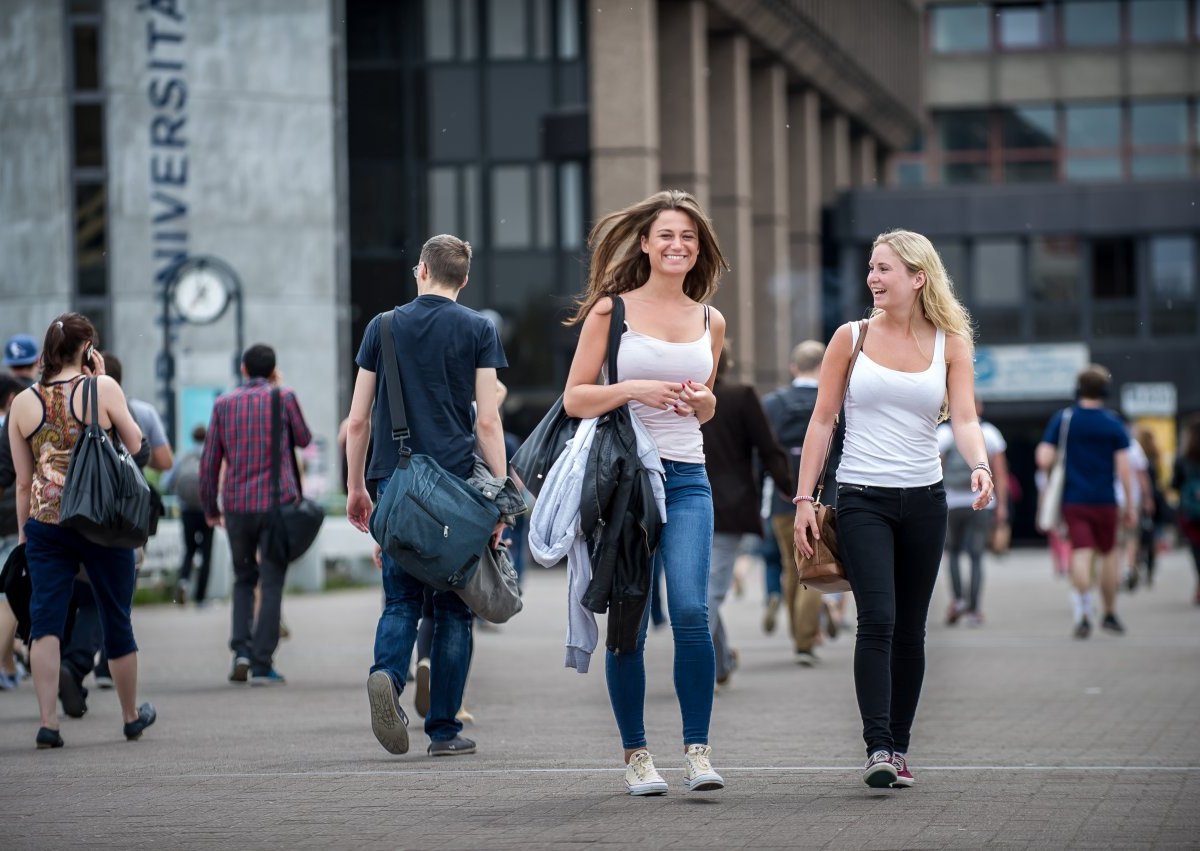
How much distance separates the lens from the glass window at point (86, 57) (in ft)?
115

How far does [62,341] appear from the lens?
9117 millimetres

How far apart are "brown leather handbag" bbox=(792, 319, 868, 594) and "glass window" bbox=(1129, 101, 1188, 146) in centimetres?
5109

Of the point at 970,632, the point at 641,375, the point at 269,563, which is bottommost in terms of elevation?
the point at 970,632

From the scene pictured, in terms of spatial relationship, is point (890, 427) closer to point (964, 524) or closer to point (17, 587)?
point (17, 587)

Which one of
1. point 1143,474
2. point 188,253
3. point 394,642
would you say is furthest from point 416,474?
point 188,253

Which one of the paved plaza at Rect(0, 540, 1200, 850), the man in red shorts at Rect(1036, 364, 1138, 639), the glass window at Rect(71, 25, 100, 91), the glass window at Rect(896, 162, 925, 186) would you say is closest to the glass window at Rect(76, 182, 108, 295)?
the glass window at Rect(71, 25, 100, 91)

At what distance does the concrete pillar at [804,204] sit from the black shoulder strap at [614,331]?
37.4m

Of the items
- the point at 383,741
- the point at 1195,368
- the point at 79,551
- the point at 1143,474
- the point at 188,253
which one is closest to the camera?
the point at 383,741

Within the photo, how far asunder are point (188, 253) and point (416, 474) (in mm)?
28119

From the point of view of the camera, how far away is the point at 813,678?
12.4 m

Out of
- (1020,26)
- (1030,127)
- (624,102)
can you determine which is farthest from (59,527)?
(1030,127)

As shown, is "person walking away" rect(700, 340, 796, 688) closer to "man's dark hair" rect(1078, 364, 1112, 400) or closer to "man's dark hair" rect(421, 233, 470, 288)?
"man's dark hair" rect(421, 233, 470, 288)

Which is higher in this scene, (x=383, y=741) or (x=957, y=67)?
(x=957, y=67)

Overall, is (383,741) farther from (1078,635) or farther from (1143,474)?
(1143,474)
